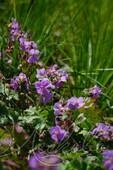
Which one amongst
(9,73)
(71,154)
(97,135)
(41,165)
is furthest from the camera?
(9,73)

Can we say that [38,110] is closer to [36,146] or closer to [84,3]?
[36,146]

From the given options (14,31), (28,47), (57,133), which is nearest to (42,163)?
(57,133)

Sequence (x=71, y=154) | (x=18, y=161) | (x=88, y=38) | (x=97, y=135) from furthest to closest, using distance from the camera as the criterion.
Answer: (x=88, y=38)
(x=97, y=135)
(x=71, y=154)
(x=18, y=161)

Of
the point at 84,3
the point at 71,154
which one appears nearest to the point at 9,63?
the point at 71,154

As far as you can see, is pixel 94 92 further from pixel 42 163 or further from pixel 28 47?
pixel 42 163

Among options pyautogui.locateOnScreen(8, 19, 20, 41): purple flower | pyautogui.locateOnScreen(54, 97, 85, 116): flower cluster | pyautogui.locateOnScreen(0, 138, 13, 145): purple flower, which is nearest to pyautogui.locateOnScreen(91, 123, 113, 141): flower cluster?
pyautogui.locateOnScreen(54, 97, 85, 116): flower cluster

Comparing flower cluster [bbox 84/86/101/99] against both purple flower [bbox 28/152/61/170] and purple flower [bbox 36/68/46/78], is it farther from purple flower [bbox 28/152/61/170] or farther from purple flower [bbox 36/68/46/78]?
purple flower [bbox 28/152/61/170]

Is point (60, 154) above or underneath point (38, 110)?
underneath
